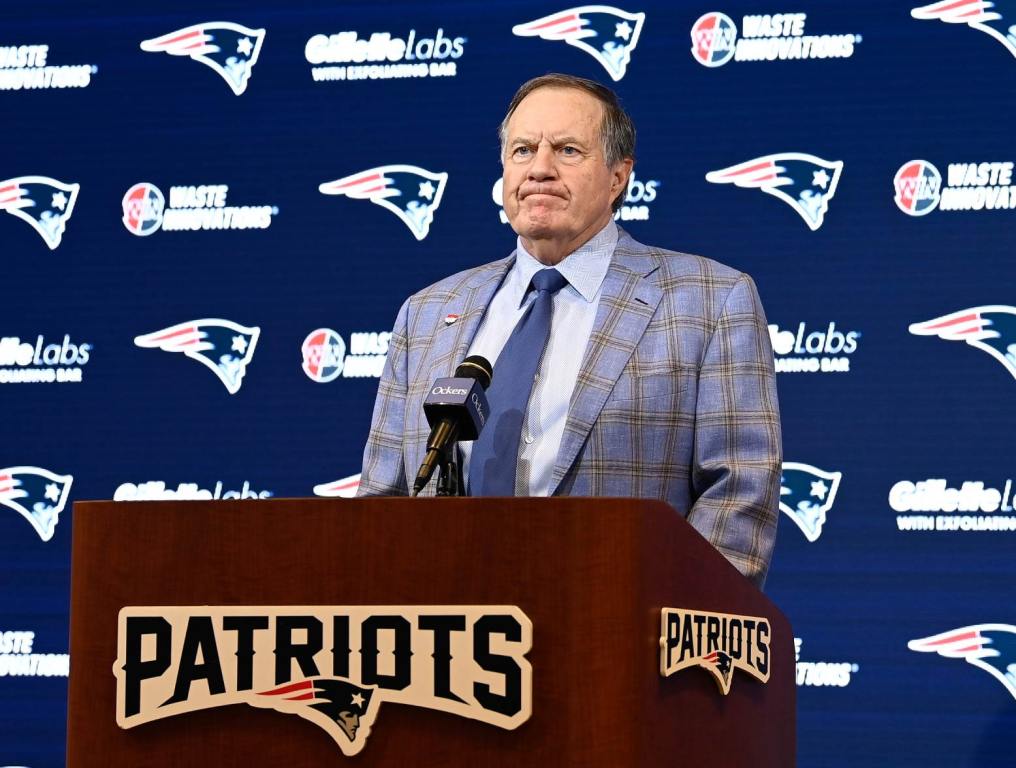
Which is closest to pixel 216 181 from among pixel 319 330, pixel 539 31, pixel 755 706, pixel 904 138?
pixel 319 330

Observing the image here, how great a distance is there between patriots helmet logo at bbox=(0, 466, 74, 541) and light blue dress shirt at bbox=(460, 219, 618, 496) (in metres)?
2.15

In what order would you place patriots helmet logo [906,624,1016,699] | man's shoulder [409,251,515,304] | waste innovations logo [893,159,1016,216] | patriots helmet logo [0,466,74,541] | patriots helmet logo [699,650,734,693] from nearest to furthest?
patriots helmet logo [699,650,734,693], man's shoulder [409,251,515,304], patriots helmet logo [906,624,1016,699], waste innovations logo [893,159,1016,216], patriots helmet logo [0,466,74,541]

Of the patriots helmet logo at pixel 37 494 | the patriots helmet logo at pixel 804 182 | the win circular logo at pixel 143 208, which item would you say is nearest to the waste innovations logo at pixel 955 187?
the patriots helmet logo at pixel 804 182

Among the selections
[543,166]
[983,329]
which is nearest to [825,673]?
[983,329]

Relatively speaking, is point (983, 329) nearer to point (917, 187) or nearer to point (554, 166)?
→ point (917, 187)

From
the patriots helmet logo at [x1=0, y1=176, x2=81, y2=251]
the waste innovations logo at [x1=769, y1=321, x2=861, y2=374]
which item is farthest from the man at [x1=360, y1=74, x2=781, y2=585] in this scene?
the patriots helmet logo at [x1=0, y1=176, x2=81, y2=251]

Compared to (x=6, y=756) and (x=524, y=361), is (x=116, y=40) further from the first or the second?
(x=524, y=361)

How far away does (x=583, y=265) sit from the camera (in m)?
2.49

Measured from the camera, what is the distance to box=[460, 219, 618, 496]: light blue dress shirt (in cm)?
226

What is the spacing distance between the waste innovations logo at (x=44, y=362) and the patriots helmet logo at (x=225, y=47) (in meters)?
0.92

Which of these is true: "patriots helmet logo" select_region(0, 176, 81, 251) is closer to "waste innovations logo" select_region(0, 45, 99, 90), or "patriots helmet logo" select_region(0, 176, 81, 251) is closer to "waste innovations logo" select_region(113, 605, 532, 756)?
"waste innovations logo" select_region(0, 45, 99, 90)

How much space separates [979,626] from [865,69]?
4.90ft

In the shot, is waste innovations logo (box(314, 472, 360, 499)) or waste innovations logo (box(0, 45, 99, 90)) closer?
waste innovations logo (box(314, 472, 360, 499))

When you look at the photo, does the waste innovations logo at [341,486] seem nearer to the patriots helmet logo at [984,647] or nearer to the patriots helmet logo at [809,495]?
the patriots helmet logo at [809,495]
